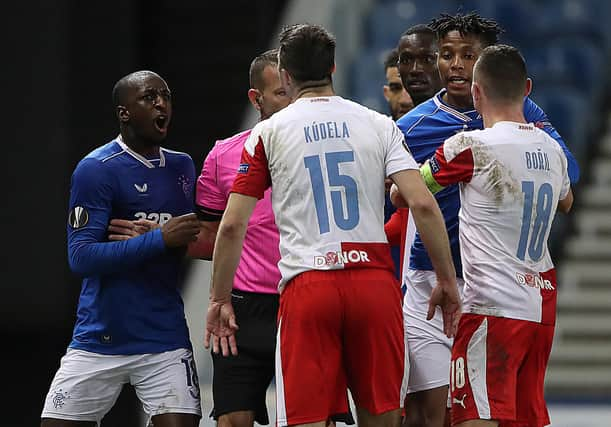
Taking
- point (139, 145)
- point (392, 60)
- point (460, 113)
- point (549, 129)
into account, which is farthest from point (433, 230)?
point (392, 60)

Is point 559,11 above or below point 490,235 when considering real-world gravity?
above

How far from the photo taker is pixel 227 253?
177 inches

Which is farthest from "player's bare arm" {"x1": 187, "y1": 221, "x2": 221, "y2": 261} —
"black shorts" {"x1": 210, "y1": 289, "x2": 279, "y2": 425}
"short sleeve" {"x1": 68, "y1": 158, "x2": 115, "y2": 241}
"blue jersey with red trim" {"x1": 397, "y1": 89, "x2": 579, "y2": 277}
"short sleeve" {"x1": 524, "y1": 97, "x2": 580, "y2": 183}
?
"short sleeve" {"x1": 524, "y1": 97, "x2": 580, "y2": 183}

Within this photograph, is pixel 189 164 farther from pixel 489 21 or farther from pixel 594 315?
pixel 594 315

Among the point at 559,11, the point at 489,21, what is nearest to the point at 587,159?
the point at 559,11

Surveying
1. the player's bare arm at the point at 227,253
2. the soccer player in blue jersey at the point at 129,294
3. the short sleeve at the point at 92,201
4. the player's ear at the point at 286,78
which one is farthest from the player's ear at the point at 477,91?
the short sleeve at the point at 92,201

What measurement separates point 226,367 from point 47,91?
26.9 ft

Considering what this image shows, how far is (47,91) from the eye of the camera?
1291 cm

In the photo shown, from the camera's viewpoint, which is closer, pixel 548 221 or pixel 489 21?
pixel 548 221

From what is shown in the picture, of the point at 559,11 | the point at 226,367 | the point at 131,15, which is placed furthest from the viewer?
the point at 131,15

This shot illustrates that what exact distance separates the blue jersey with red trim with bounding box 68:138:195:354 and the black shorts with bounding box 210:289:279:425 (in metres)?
0.27

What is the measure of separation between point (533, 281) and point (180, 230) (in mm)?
1366

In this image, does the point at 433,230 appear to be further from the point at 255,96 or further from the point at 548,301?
→ the point at 255,96

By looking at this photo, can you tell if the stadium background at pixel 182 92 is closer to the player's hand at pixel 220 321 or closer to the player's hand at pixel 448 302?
the player's hand at pixel 220 321
